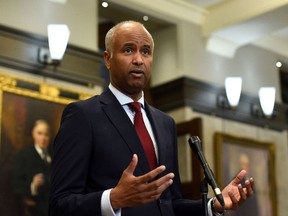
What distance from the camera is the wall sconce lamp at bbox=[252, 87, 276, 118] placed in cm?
831

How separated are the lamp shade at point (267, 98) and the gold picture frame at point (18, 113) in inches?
129

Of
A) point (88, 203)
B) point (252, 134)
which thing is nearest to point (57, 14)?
point (252, 134)

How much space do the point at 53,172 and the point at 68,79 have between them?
416 cm

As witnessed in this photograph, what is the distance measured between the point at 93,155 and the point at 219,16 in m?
6.01

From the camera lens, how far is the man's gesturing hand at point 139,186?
185 cm

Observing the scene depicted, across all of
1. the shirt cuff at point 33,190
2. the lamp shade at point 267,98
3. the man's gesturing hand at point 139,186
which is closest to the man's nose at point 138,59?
the man's gesturing hand at point 139,186

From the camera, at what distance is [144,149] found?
229 centimetres

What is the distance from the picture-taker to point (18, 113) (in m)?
5.82

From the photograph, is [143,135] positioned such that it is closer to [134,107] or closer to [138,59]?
[134,107]

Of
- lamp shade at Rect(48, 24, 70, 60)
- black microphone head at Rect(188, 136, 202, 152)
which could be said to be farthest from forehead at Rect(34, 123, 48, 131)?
black microphone head at Rect(188, 136, 202, 152)

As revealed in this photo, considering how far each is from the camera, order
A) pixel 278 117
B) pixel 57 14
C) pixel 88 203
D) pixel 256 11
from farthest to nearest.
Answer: pixel 278 117, pixel 256 11, pixel 57 14, pixel 88 203

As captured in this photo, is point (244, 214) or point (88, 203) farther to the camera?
point (244, 214)

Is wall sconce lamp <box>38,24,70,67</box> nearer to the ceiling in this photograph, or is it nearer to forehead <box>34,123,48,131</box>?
forehead <box>34,123,48,131</box>

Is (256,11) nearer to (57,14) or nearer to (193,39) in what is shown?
(193,39)
